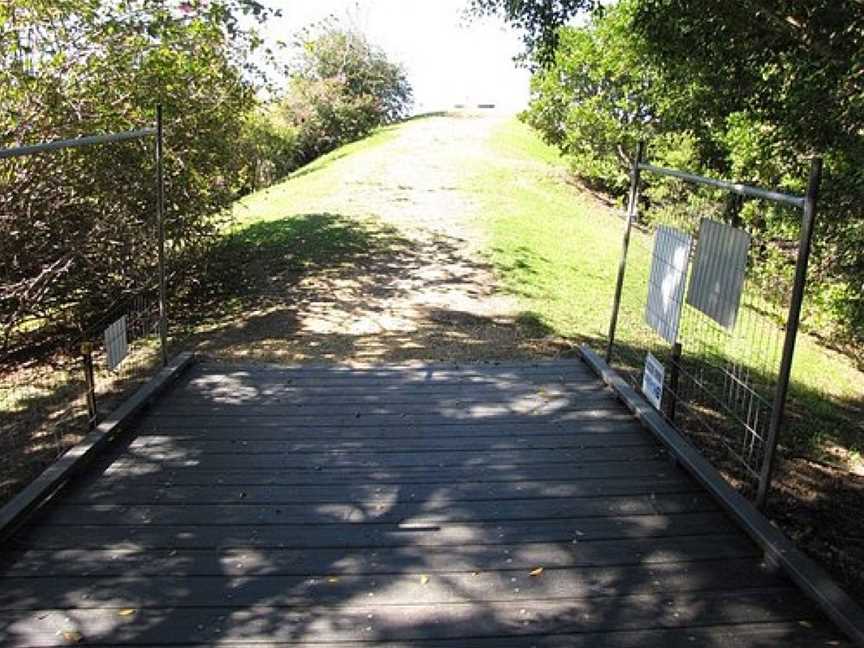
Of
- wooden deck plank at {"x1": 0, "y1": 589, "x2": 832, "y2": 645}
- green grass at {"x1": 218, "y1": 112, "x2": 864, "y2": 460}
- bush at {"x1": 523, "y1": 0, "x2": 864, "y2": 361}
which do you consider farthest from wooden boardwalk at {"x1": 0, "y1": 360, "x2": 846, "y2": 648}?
bush at {"x1": 523, "y1": 0, "x2": 864, "y2": 361}

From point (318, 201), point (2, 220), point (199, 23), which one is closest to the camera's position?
point (2, 220)

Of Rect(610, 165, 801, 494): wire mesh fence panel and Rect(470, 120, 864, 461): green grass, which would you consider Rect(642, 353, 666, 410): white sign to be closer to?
Rect(610, 165, 801, 494): wire mesh fence panel

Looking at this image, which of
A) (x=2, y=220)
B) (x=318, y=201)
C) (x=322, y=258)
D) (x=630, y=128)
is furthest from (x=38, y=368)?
(x=630, y=128)

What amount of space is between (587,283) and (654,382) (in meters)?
5.48

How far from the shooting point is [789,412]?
698 cm

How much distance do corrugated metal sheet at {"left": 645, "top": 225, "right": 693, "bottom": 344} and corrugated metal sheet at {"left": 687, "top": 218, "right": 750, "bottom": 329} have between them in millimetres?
195

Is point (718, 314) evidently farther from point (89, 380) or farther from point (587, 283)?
point (587, 283)

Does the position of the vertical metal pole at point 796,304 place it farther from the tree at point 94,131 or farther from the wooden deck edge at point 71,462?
the tree at point 94,131

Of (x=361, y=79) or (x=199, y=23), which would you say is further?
(x=361, y=79)

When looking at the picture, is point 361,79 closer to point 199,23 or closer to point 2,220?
point 199,23

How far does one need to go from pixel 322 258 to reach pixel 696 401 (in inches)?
231

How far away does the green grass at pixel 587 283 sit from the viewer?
22.2 ft

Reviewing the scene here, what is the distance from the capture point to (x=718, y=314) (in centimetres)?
387

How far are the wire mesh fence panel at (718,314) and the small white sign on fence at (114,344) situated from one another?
11.3 ft
